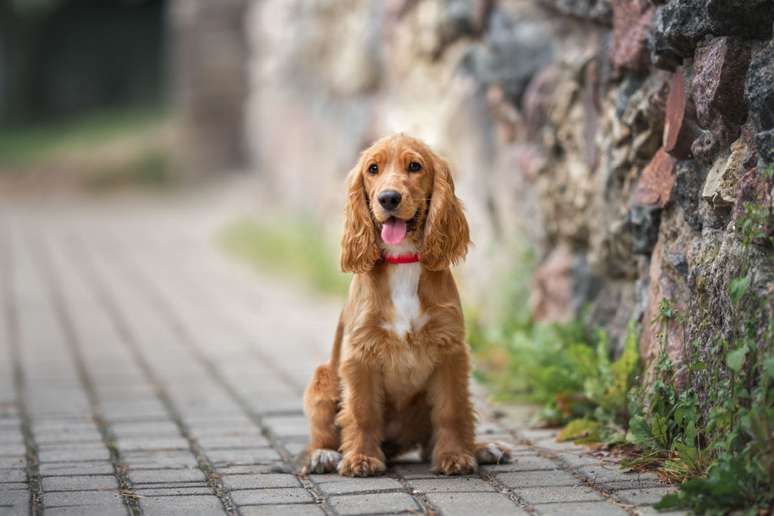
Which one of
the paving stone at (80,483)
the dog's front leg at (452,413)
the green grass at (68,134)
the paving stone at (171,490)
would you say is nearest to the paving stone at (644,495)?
the dog's front leg at (452,413)

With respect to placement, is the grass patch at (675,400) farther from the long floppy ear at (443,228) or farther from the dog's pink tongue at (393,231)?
the dog's pink tongue at (393,231)

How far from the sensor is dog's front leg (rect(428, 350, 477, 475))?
4.36 meters

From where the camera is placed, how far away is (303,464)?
14.8ft

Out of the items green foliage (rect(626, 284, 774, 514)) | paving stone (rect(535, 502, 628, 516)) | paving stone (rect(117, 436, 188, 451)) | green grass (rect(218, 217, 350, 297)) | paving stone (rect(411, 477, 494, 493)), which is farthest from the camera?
green grass (rect(218, 217, 350, 297))

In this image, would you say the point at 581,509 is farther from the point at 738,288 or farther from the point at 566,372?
the point at 566,372

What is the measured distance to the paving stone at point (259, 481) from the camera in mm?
4254

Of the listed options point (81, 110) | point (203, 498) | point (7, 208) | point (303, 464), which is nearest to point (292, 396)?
point (303, 464)

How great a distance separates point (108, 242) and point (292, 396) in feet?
28.8

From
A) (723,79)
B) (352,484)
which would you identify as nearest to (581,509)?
(352,484)

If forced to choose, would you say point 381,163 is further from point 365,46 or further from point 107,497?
point 365,46

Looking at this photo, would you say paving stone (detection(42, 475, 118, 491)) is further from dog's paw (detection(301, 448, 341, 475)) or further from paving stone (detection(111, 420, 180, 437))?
paving stone (detection(111, 420, 180, 437))

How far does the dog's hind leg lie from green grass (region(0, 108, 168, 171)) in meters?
16.7

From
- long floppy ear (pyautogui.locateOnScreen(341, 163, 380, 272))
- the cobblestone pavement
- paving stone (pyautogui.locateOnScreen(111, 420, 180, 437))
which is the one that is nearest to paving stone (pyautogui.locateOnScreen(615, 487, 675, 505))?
the cobblestone pavement

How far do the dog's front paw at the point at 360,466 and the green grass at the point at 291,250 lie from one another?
17.8 feet
